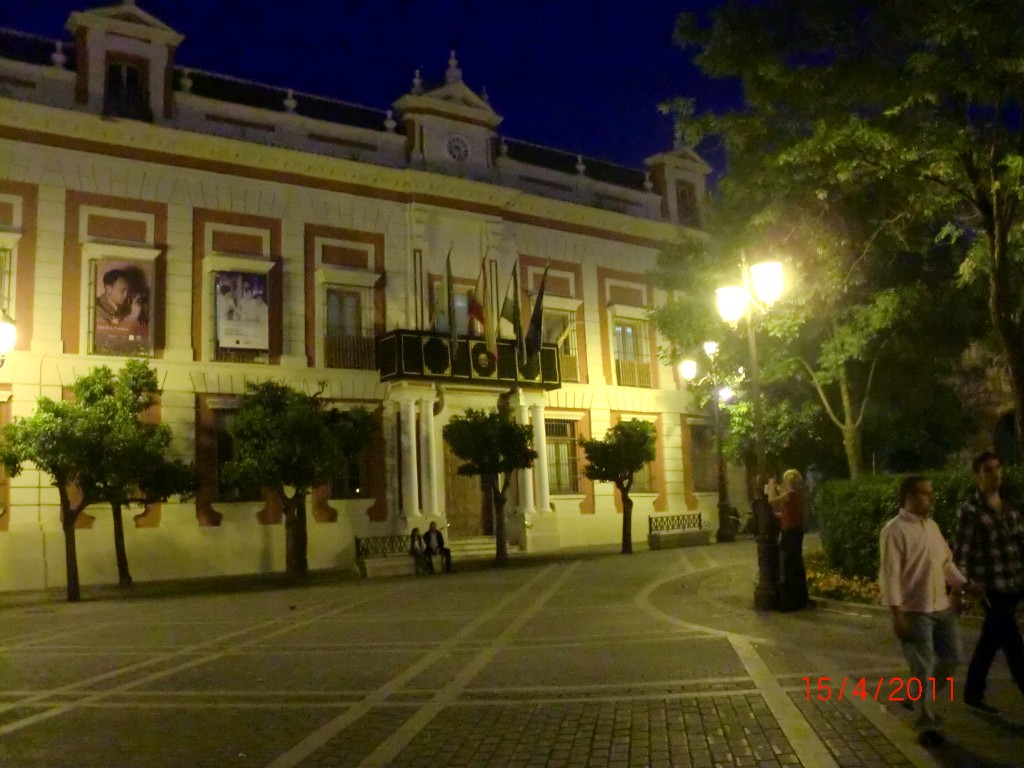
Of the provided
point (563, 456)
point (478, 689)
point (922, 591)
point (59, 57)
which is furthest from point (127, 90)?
point (922, 591)

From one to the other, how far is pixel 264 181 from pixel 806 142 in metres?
16.3

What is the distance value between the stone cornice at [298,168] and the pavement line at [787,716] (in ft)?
63.8

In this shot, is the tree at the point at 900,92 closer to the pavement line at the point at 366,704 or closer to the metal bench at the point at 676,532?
the pavement line at the point at 366,704

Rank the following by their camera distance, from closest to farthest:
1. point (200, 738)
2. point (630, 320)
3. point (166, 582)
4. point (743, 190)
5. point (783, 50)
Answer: point (200, 738) < point (783, 50) < point (743, 190) < point (166, 582) < point (630, 320)

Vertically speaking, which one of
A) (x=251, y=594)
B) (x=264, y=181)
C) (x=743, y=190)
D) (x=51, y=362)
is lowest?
(x=251, y=594)

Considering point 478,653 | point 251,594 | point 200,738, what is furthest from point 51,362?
point 200,738

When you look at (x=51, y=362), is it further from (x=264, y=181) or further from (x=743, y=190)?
(x=743, y=190)

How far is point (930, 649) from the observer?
5812 mm

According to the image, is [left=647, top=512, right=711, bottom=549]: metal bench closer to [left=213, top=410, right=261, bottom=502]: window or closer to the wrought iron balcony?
the wrought iron balcony

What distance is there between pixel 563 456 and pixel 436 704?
22.6 meters

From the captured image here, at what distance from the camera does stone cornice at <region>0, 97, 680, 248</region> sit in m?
22.3

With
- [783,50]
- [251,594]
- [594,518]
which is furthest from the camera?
[594,518]

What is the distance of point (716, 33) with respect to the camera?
12555 mm
